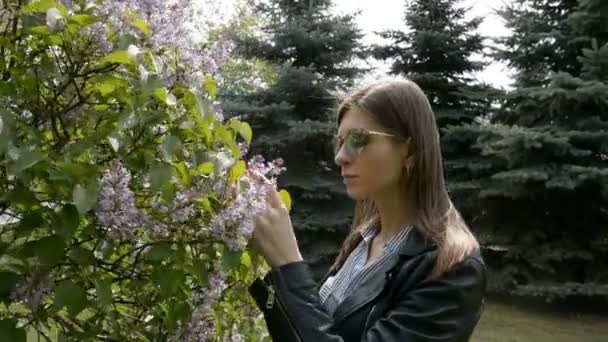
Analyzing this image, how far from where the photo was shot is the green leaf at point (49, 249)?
105cm

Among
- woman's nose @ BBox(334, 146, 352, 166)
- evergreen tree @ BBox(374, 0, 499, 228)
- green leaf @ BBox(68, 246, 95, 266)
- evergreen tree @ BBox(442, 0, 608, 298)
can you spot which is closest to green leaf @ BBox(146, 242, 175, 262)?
green leaf @ BBox(68, 246, 95, 266)

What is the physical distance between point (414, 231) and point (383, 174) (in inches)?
5.7

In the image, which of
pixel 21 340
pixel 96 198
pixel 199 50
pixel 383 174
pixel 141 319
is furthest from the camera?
pixel 383 174

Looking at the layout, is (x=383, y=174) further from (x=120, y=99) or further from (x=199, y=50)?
(x=120, y=99)

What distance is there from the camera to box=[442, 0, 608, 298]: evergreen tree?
894 centimetres

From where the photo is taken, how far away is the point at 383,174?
154 cm

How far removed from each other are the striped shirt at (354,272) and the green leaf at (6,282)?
2.25 ft

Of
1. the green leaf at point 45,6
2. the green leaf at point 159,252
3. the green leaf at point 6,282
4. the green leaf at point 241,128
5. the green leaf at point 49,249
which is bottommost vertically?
the green leaf at point 6,282

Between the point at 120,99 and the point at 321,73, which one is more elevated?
the point at 120,99

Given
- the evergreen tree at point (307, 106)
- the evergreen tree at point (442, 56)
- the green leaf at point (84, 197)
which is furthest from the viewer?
the evergreen tree at point (442, 56)

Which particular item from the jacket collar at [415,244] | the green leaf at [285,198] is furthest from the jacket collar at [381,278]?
the green leaf at [285,198]

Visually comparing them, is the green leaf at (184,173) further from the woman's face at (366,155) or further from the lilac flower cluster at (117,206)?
the woman's face at (366,155)

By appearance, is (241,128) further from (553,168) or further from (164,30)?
Result: (553,168)

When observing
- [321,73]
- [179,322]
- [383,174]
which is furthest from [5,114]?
[321,73]
